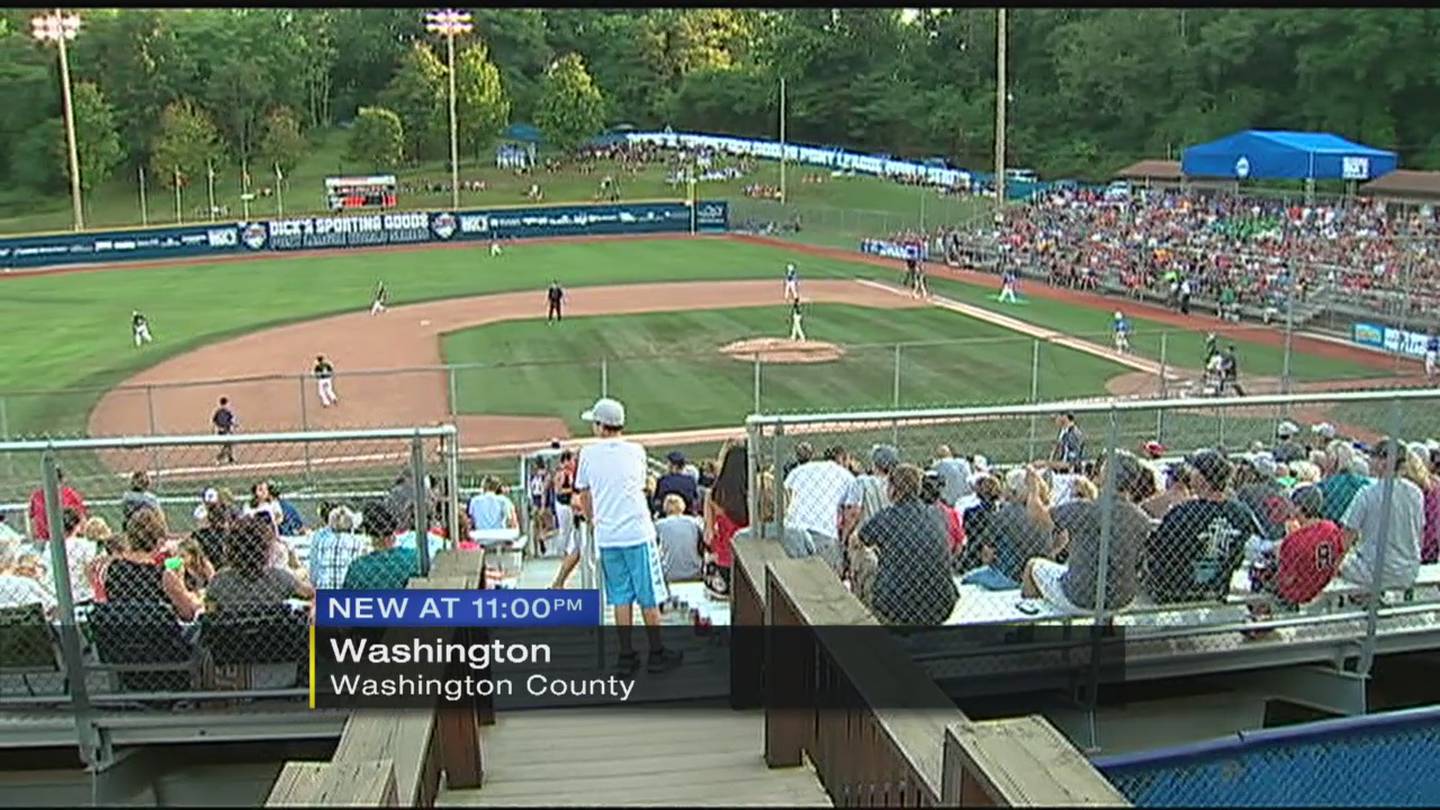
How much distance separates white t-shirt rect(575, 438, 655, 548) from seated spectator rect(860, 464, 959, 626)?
3.51ft

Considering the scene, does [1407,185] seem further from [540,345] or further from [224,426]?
[224,426]

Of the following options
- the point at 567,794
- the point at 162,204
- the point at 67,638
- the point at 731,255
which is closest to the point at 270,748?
the point at 67,638

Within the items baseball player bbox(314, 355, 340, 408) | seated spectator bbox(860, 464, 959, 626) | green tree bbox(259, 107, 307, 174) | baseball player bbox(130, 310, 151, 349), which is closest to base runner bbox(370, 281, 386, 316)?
baseball player bbox(130, 310, 151, 349)

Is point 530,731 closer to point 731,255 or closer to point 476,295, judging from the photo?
point 476,295

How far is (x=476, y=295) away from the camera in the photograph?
38656mm

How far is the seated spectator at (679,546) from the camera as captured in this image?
7.54 m

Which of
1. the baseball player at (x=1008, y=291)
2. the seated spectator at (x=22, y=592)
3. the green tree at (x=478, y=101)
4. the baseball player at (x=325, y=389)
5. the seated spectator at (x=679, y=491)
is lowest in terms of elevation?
the baseball player at (x=325, y=389)

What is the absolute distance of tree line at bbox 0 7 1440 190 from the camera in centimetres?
3706

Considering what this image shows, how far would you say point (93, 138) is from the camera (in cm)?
5194

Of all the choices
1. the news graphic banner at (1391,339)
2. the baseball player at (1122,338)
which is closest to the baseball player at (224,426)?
the baseball player at (1122,338)

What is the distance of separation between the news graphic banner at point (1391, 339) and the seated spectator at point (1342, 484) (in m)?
19.2

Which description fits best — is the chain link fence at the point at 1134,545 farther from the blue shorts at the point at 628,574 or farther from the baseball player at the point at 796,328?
the baseball player at the point at 796,328

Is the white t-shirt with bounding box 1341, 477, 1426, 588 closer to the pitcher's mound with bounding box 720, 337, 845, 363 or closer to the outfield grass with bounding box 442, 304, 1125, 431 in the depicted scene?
the outfield grass with bounding box 442, 304, 1125, 431

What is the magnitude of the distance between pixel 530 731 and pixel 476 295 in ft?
113
